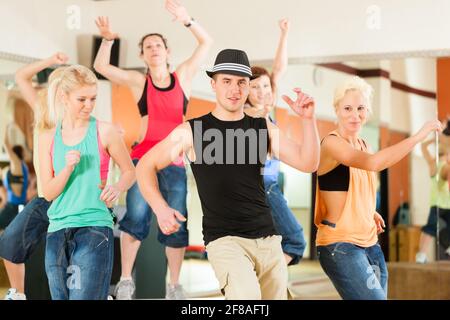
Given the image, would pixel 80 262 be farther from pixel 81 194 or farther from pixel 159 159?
pixel 159 159

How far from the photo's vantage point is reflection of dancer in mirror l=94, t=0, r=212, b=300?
231 inches

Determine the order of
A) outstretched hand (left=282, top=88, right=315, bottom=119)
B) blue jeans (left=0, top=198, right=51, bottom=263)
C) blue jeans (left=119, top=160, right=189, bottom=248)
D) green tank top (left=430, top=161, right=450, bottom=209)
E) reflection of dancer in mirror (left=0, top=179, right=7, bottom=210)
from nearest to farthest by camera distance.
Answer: outstretched hand (left=282, top=88, right=315, bottom=119), blue jeans (left=0, top=198, right=51, bottom=263), blue jeans (left=119, top=160, right=189, bottom=248), green tank top (left=430, top=161, right=450, bottom=209), reflection of dancer in mirror (left=0, top=179, right=7, bottom=210)

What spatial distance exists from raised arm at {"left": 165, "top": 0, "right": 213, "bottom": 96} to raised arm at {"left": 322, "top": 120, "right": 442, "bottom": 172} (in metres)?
1.86

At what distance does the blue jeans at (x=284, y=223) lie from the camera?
5438mm

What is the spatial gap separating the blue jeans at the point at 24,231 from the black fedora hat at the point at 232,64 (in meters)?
1.78

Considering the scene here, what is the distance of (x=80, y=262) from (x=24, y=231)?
147 cm

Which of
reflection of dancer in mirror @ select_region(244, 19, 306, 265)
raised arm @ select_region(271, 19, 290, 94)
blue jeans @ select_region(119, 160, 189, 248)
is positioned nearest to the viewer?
reflection of dancer in mirror @ select_region(244, 19, 306, 265)

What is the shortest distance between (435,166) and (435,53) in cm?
83

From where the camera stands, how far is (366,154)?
416 centimetres

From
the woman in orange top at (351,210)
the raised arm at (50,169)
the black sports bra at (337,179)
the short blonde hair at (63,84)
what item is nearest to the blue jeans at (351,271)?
the woman in orange top at (351,210)

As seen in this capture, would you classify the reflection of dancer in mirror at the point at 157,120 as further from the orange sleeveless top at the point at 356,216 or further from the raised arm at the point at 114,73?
the orange sleeveless top at the point at 356,216

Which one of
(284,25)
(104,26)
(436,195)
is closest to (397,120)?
(436,195)

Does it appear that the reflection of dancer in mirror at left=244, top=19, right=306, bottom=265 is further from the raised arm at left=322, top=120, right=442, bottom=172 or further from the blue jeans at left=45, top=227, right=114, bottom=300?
the blue jeans at left=45, top=227, right=114, bottom=300

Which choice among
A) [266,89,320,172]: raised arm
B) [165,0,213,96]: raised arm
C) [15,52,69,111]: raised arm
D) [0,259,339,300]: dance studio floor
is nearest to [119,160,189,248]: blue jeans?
[165,0,213,96]: raised arm
